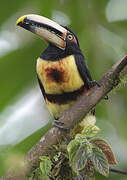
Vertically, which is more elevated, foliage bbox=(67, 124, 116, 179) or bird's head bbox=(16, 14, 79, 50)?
bird's head bbox=(16, 14, 79, 50)

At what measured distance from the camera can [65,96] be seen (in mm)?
2355

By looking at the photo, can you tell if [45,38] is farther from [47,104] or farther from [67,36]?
[47,104]

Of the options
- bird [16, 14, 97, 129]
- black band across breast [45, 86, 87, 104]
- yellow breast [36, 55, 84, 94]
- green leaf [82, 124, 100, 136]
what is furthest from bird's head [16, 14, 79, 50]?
green leaf [82, 124, 100, 136]

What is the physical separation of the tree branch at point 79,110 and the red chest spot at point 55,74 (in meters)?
0.52

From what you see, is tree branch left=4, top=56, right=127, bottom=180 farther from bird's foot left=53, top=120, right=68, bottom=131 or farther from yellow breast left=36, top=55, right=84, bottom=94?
yellow breast left=36, top=55, right=84, bottom=94

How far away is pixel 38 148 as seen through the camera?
1.71 meters

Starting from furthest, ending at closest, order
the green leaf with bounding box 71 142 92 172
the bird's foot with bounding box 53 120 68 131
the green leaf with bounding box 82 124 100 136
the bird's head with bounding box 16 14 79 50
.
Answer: the bird's head with bounding box 16 14 79 50, the bird's foot with bounding box 53 120 68 131, the green leaf with bounding box 82 124 100 136, the green leaf with bounding box 71 142 92 172

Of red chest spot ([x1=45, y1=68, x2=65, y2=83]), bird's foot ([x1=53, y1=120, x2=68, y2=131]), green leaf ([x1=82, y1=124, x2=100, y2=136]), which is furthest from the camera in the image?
red chest spot ([x1=45, y1=68, x2=65, y2=83])

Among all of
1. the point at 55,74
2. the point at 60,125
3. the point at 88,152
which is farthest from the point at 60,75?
the point at 88,152

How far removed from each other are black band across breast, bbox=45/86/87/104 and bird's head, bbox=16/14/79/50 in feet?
0.84

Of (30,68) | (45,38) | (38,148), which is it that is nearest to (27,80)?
(30,68)

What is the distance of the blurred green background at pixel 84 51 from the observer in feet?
7.31

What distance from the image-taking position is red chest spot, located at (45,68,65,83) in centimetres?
230

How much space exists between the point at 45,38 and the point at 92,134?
788 millimetres
